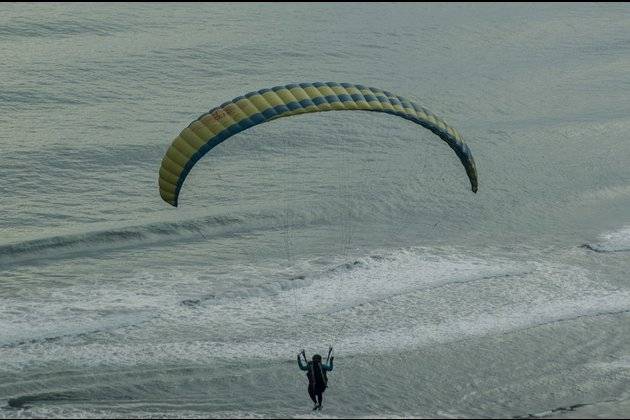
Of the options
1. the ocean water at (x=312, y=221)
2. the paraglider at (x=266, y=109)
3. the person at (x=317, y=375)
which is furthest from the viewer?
the ocean water at (x=312, y=221)

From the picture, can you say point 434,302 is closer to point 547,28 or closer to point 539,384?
point 539,384

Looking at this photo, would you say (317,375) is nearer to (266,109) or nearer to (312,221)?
(266,109)

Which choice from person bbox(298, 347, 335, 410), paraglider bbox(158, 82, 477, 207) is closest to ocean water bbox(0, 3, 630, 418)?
person bbox(298, 347, 335, 410)

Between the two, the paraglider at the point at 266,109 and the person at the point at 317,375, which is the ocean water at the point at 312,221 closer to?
the person at the point at 317,375

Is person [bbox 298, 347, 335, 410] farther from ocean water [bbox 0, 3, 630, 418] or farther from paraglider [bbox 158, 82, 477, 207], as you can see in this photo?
paraglider [bbox 158, 82, 477, 207]

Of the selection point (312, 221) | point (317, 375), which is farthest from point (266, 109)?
point (312, 221)

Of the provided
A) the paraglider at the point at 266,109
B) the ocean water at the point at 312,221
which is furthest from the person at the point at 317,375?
the paraglider at the point at 266,109
